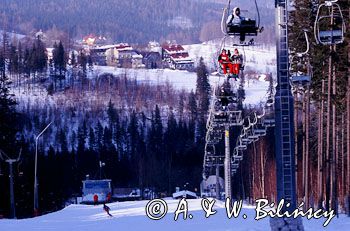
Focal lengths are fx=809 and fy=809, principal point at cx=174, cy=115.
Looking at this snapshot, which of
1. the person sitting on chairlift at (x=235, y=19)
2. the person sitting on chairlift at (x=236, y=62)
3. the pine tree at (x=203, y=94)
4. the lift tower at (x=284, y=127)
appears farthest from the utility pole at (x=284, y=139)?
the pine tree at (x=203, y=94)

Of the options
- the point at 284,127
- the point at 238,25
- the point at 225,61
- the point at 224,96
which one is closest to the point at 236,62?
the point at 225,61

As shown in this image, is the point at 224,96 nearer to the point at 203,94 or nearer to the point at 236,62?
the point at 236,62

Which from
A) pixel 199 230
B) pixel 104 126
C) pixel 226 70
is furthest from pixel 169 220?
pixel 104 126

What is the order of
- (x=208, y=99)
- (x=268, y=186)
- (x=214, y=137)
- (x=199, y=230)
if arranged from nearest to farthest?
1. (x=199, y=230)
2. (x=214, y=137)
3. (x=268, y=186)
4. (x=208, y=99)

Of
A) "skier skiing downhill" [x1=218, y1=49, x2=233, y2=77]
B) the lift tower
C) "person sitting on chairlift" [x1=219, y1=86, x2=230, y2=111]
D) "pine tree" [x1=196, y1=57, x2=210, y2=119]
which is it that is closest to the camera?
the lift tower

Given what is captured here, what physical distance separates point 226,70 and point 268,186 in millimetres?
58373

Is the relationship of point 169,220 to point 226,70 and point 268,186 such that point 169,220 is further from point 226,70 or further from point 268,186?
point 268,186

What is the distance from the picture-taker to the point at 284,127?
17.9 meters

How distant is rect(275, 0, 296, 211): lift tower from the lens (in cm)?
1789

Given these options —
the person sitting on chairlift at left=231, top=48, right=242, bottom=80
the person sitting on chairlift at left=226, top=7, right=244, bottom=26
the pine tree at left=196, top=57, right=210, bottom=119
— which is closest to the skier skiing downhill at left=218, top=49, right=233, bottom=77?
the person sitting on chairlift at left=231, top=48, right=242, bottom=80

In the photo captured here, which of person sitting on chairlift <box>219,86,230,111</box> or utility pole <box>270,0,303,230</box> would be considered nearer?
utility pole <box>270,0,303,230</box>

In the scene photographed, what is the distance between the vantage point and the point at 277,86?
18344 millimetres

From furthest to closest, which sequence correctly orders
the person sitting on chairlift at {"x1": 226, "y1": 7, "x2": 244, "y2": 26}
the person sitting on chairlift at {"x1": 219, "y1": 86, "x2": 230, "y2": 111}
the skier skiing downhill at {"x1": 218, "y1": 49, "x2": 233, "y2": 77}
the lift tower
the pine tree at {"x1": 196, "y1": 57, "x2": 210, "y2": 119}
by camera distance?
1. the pine tree at {"x1": 196, "y1": 57, "x2": 210, "y2": 119}
2. the person sitting on chairlift at {"x1": 219, "y1": 86, "x2": 230, "y2": 111}
3. the skier skiing downhill at {"x1": 218, "y1": 49, "x2": 233, "y2": 77}
4. the person sitting on chairlift at {"x1": 226, "y1": 7, "x2": 244, "y2": 26}
5. the lift tower

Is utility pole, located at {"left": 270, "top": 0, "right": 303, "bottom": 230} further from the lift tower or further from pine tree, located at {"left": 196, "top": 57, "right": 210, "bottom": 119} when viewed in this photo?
pine tree, located at {"left": 196, "top": 57, "right": 210, "bottom": 119}
